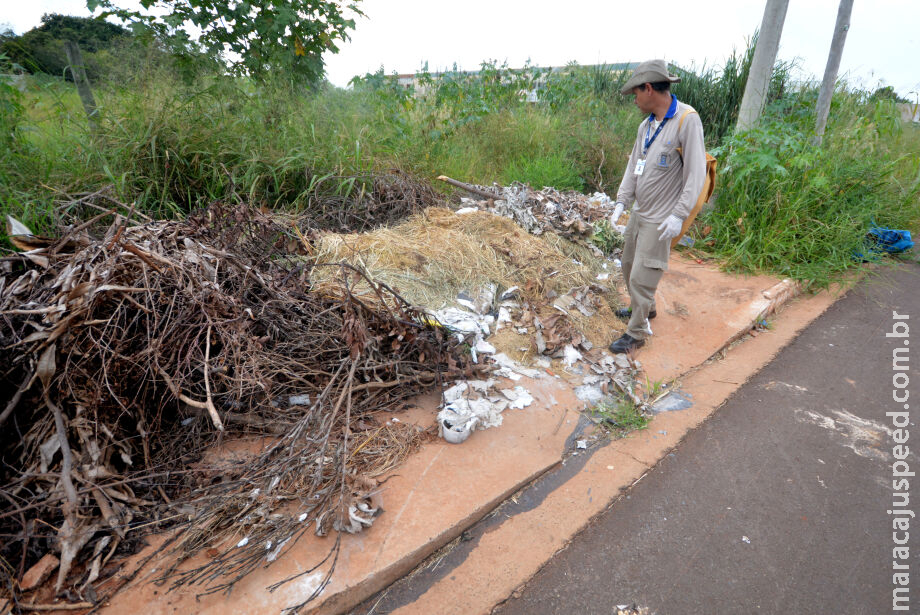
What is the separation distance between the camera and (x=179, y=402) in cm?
225

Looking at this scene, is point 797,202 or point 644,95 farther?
point 797,202

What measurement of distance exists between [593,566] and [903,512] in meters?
1.52

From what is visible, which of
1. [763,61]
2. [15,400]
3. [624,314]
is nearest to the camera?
[15,400]

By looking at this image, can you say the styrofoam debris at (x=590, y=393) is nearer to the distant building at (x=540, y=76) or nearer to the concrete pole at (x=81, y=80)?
the concrete pole at (x=81, y=80)

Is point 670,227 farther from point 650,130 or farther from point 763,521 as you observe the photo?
point 763,521

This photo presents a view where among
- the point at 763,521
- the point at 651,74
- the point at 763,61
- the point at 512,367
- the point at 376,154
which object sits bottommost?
the point at 763,521

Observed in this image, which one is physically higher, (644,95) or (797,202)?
(644,95)

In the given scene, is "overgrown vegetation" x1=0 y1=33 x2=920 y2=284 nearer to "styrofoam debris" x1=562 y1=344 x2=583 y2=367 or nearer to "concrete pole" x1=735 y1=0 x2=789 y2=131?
"concrete pole" x1=735 y1=0 x2=789 y2=131

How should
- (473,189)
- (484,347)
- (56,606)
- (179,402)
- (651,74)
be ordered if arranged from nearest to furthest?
1. (56,606)
2. (179,402)
3. (651,74)
4. (484,347)
5. (473,189)

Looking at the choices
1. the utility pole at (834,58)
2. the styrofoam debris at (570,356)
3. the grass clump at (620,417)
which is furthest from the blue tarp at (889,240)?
the grass clump at (620,417)

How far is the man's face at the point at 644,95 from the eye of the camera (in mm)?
2779

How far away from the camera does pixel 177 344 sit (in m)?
2.18

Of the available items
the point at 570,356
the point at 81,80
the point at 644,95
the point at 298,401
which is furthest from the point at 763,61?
the point at 81,80

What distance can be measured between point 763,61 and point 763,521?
5.33 meters
